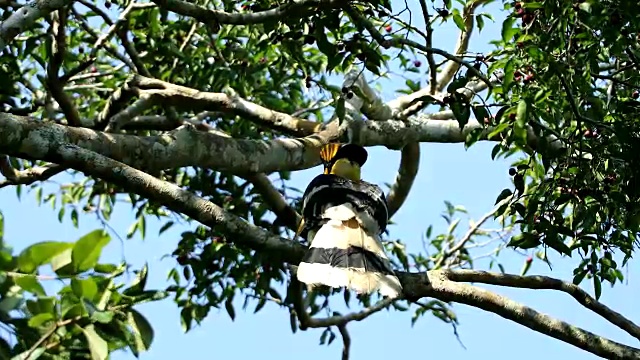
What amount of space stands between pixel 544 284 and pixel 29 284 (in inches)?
91.1

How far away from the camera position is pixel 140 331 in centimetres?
265

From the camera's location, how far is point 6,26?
4621 millimetres

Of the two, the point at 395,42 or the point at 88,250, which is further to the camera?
the point at 395,42

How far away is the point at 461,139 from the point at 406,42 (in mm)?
1541

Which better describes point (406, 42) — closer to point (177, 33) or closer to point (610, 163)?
point (610, 163)

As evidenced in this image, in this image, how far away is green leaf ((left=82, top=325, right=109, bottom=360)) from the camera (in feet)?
8.11

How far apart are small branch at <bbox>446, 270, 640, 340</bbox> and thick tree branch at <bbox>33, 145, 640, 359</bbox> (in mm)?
11

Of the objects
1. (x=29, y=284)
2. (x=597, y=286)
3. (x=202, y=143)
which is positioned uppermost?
(x=202, y=143)

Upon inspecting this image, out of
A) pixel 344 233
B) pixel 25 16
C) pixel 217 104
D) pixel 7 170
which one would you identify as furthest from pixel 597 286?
pixel 7 170

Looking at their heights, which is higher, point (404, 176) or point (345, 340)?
point (404, 176)

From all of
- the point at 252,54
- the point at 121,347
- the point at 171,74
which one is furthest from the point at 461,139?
the point at 121,347

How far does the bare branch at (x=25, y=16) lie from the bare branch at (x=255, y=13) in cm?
44

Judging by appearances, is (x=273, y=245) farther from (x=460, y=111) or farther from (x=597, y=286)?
(x=597, y=286)

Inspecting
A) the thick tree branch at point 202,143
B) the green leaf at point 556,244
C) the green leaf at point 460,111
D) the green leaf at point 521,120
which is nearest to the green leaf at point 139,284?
the thick tree branch at point 202,143
